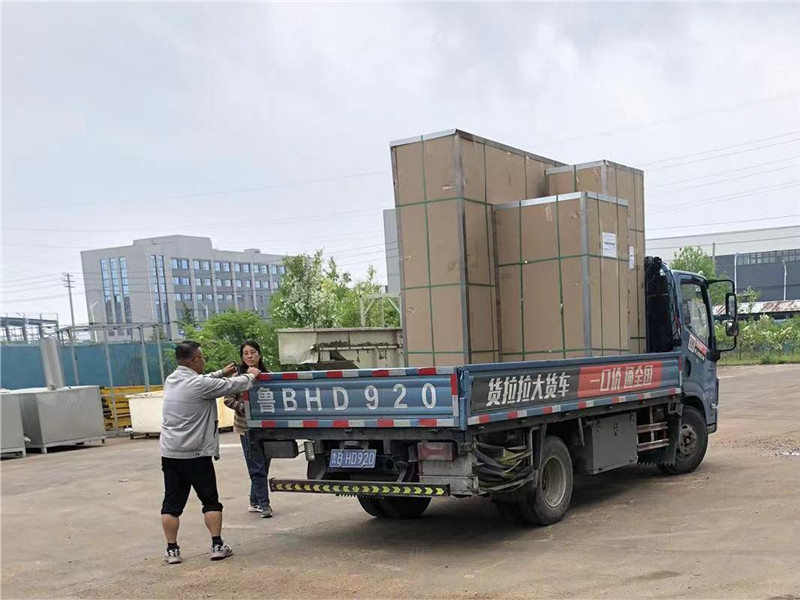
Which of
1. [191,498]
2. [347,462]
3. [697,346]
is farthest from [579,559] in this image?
[191,498]

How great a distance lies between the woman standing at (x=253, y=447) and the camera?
261 inches

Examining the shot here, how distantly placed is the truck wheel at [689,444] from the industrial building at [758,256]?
2591 inches

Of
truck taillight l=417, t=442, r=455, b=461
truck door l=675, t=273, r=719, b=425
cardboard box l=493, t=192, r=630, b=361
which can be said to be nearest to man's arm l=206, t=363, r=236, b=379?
truck taillight l=417, t=442, r=455, b=461

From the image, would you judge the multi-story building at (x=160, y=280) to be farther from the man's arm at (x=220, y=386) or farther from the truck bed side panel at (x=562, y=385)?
the man's arm at (x=220, y=386)

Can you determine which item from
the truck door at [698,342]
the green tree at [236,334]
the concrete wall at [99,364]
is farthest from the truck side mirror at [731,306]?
the concrete wall at [99,364]

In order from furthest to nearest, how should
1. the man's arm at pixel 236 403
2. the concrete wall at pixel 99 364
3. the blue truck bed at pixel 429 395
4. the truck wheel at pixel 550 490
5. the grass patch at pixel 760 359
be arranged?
the grass patch at pixel 760 359
the concrete wall at pixel 99 364
the man's arm at pixel 236 403
the truck wheel at pixel 550 490
the blue truck bed at pixel 429 395

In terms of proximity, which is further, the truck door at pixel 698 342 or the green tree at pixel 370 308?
the green tree at pixel 370 308

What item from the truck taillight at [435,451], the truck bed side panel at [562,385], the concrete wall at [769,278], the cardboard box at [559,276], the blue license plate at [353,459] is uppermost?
the cardboard box at [559,276]

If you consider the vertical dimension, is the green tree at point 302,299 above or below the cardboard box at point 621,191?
below

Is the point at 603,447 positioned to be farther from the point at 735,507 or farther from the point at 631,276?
the point at 631,276

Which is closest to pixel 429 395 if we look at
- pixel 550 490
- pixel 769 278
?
pixel 550 490

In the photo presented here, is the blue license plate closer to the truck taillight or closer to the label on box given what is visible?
the truck taillight

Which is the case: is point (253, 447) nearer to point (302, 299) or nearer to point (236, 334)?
point (236, 334)

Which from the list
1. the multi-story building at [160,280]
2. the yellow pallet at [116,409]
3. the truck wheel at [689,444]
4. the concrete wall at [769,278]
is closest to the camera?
the truck wheel at [689,444]
